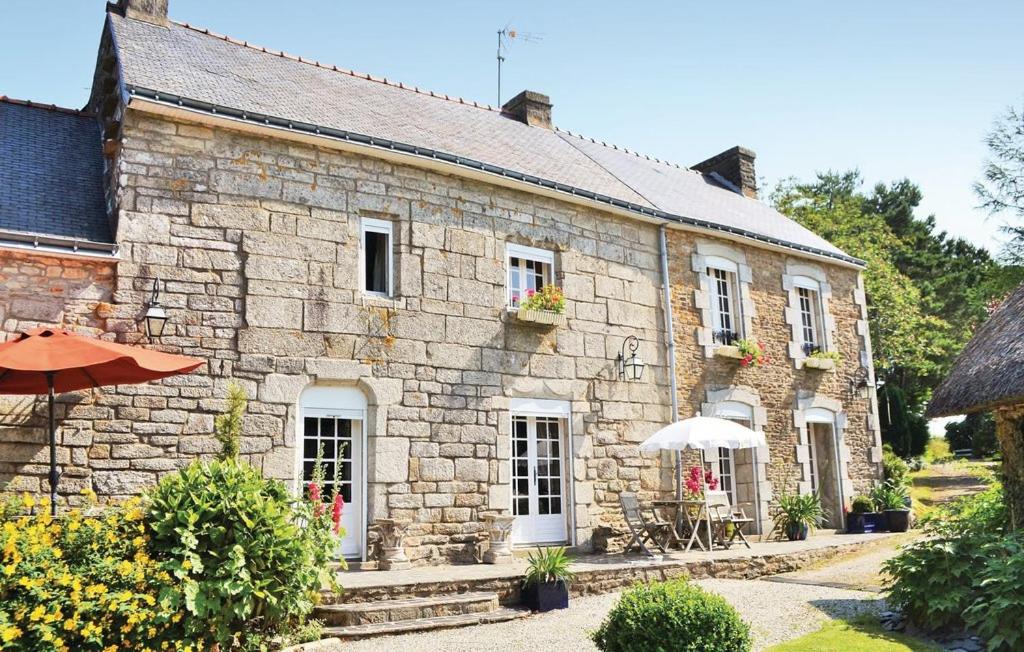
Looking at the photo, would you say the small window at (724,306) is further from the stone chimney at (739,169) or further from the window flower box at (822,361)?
the stone chimney at (739,169)

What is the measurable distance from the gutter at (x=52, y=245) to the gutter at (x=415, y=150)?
1543 mm

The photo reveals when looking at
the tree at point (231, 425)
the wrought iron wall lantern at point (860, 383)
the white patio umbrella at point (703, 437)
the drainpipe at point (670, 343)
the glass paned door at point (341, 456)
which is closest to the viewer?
the tree at point (231, 425)

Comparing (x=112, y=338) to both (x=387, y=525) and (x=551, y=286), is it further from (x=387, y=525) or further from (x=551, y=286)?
(x=551, y=286)

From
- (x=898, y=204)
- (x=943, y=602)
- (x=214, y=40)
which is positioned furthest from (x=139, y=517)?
(x=898, y=204)

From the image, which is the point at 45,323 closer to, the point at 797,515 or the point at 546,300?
the point at 546,300

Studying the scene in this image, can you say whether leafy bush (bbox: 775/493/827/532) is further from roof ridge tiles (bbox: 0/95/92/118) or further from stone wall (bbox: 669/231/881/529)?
roof ridge tiles (bbox: 0/95/92/118)

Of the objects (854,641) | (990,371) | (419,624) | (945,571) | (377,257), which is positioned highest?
(377,257)

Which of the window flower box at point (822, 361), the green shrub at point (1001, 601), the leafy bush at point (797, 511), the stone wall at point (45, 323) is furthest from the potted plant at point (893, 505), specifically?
the stone wall at point (45, 323)

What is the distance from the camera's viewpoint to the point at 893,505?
45.2ft

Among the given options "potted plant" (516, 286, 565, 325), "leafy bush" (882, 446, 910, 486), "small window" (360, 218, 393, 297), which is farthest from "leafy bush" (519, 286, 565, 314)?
"leafy bush" (882, 446, 910, 486)

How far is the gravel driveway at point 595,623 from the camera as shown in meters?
6.55

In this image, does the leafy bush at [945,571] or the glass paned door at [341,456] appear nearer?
the leafy bush at [945,571]

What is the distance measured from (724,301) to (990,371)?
6041mm

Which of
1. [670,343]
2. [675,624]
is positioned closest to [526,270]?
[670,343]
